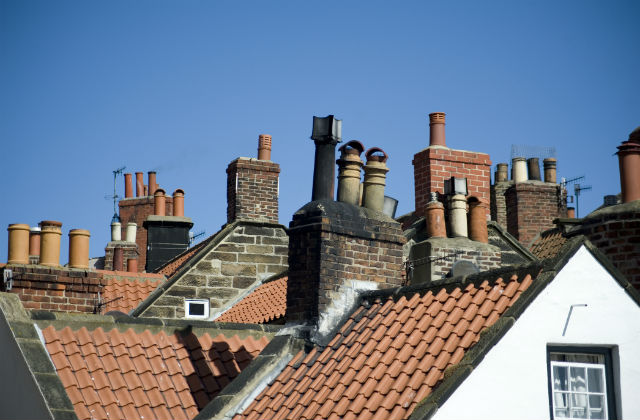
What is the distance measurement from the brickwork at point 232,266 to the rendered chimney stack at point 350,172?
356 inches

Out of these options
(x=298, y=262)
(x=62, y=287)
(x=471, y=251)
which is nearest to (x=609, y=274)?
(x=298, y=262)

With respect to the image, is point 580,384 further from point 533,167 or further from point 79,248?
point 533,167

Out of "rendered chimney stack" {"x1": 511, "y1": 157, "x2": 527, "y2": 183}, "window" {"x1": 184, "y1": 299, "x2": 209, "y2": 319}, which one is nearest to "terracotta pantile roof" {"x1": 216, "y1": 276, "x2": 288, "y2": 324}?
"window" {"x1": 184, "y1": 299, "x2": 209, "y2": 319}

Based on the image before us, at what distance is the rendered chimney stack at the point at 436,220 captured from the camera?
1611 cm

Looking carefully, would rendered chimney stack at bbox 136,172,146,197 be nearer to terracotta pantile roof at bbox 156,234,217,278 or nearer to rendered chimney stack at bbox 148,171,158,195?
rendered chimney stack at bbox 148,171,158,195

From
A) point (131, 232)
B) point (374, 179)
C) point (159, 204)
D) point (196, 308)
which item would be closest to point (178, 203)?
point (159, 204)

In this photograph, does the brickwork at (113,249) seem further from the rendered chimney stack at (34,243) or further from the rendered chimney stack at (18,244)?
the rendered chimney stack at (18,244)

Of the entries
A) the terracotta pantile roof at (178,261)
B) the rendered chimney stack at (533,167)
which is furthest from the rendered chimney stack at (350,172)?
the rendered chimney stack at (533,167)

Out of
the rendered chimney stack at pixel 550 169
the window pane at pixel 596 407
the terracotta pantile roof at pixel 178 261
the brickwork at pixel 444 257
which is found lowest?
the window pane at pixel 596 407

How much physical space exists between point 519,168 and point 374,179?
74.7 ft

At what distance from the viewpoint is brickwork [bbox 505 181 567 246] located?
25.5m

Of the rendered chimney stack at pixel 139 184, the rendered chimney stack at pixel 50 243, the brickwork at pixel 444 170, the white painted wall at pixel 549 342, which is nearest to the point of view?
the white painted wall at pixel 549 342

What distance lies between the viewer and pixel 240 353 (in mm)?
13906

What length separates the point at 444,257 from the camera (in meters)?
15.4
